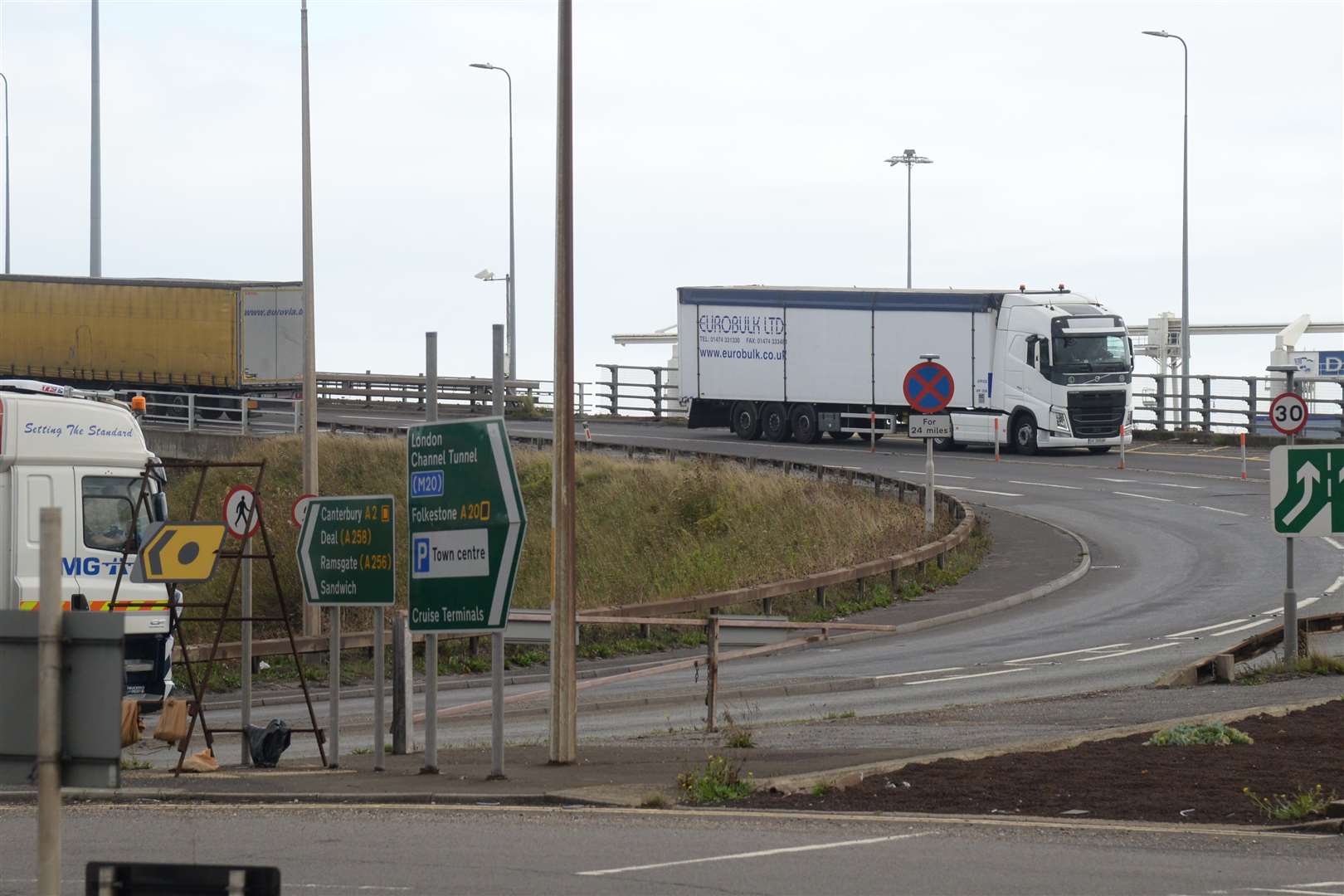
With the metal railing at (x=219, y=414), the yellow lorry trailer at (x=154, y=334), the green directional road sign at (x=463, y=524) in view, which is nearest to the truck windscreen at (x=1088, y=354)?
the metal railing at (x=219, y=414)

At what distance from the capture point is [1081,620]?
23484 mm

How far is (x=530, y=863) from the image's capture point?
29.5 ft

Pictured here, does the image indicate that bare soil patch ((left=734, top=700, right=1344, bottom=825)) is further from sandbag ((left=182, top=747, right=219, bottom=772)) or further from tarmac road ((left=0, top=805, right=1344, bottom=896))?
sandbag ((left=182, top=747, right=219, bottom=772))

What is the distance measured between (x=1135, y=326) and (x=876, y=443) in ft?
112

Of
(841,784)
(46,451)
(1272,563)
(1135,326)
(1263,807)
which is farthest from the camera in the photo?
(1135,326)

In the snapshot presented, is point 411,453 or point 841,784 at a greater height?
point 411,453

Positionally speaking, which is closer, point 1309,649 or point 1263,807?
point 1263,807

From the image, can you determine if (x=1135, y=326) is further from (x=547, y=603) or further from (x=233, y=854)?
(x=233, y=854)

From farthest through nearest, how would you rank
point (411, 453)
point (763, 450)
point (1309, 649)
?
1. point (763, 450)
2. point (1309, 649)
3. point (411, 453)

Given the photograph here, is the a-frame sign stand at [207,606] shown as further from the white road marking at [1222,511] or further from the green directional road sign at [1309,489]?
the white road marking at [1222,511]

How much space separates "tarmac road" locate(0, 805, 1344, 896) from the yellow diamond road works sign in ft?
8.48

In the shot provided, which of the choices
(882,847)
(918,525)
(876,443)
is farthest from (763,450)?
(882,847)

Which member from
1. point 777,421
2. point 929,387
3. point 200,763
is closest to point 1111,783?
point 200,763

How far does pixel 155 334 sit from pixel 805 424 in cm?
1918
